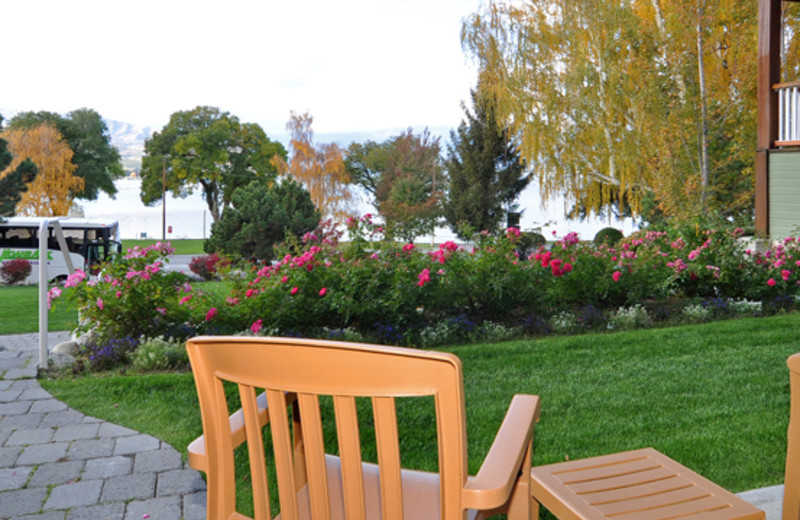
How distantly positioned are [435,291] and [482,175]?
2113cm

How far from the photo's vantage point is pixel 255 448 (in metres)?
1.35

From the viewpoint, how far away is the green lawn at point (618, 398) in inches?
122

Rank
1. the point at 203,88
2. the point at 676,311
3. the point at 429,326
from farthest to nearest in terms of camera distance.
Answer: the point at 203,88 → the point at 676,311 → the point at 429,326

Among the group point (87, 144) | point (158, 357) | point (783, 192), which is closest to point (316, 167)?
point (87, 144)

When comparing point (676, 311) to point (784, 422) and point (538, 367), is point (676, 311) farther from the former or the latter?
point (784, 422)

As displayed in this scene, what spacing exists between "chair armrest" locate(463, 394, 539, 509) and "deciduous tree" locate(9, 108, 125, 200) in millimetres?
43577

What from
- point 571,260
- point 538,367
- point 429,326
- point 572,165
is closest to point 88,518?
point 538,367

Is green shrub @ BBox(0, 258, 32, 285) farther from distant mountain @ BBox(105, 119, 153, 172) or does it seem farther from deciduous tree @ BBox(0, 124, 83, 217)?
distant mountain @ BBox(105, 119, 153, 172)

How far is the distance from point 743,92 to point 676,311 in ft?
33.5

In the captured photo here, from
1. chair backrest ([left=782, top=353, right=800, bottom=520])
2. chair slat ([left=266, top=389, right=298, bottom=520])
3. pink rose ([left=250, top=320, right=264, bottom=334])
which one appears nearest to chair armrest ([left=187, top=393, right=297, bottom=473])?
chair slat ([left=266, top=389, right=298, bottom=520])

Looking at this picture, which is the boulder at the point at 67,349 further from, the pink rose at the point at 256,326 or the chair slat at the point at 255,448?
the chair slat at the point at 255,448

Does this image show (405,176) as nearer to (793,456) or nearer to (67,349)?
(67,349)

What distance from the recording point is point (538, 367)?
4664 millimetres

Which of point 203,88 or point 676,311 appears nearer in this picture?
point 676,311
